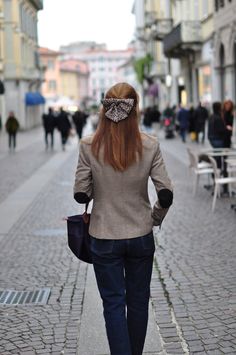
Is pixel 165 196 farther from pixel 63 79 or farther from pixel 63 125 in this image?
pixel 63 79

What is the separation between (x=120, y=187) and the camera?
4258mm

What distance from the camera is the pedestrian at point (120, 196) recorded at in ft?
13.8

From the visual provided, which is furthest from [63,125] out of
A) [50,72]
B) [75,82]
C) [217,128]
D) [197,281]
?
[75,82]

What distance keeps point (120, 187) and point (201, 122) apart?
83.6ft

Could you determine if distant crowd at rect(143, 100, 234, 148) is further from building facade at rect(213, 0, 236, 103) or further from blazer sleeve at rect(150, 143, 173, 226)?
blazer sleeve at rect(150, 143, 173, 226)

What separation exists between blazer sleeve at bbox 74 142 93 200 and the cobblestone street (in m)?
1.52

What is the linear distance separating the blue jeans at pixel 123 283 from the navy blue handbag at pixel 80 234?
0.36ft

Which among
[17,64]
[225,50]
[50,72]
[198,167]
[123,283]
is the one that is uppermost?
[50,72]

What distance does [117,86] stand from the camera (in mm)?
4203

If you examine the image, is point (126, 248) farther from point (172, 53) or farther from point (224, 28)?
point (172, 53)

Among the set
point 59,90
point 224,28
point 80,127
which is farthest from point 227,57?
point 59,90

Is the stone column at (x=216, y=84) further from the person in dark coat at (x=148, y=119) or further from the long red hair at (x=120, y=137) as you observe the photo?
the long red hair at (x=120, y=137)

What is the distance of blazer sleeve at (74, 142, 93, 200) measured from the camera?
4277mm

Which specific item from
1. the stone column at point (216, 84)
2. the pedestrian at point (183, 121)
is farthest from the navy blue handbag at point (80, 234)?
the stone column at point (216, 84)
